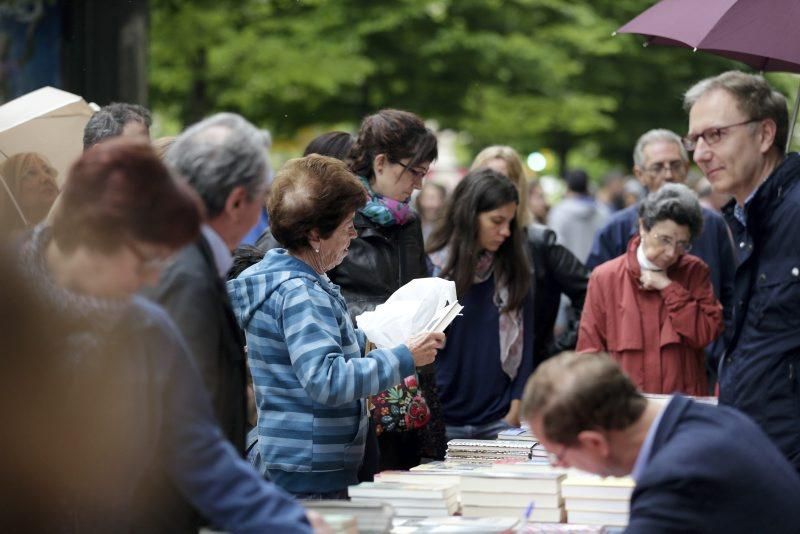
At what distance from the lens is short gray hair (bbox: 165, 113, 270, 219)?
10.4 ft

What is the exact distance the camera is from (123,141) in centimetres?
292

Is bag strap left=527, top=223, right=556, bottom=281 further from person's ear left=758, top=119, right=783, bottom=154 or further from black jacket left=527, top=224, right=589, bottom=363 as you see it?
person's ear left=758, top=119, right=783, bottom=154

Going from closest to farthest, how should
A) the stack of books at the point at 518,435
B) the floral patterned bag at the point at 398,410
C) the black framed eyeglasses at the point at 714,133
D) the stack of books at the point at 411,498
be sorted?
the stack of books at the point at 411,498
the black framed eyeglasses at the point at 714,133
the stack of books at the point at 518,435
the floral patterned bag at the point at 398,410

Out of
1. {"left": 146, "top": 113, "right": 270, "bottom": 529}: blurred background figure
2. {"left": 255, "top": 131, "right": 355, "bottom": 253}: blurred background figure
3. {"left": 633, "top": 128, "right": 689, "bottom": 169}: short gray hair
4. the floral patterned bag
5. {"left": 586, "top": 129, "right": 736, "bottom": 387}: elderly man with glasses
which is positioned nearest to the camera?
{"left": 146, "top": 113, "right": 270, "bottom": 529}: blurred background figure

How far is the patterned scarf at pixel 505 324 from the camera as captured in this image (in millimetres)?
6371

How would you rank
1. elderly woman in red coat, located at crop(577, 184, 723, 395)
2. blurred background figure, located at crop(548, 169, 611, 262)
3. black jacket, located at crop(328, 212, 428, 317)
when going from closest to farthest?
black jacket, located at crop(328, 212, 428, 317)
elderly woman in red coat, located at crop(577, 184, 723, 395)
blurred background figure, located at crop(548, 169, 611, 262)

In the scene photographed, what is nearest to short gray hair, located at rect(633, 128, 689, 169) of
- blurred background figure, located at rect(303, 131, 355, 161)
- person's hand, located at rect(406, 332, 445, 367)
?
blurred background figure, located at rect(303, 131, 355, 161)

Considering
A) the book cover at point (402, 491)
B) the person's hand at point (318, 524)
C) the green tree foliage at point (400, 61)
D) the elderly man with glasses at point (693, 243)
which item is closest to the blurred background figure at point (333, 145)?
the elderly man with glasses at point (693, 243)

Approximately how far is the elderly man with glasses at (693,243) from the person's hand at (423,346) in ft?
9.87

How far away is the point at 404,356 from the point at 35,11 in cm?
777

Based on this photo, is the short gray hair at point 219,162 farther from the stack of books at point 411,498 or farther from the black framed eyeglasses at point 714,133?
the black framed eyeglasses at point 714,133

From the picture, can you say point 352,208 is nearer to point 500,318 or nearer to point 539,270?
point 500,318

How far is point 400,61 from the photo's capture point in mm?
18609

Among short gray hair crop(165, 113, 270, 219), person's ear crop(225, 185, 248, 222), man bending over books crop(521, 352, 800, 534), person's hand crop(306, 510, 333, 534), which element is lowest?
person's hand crop(306, 510, 333, 534)
